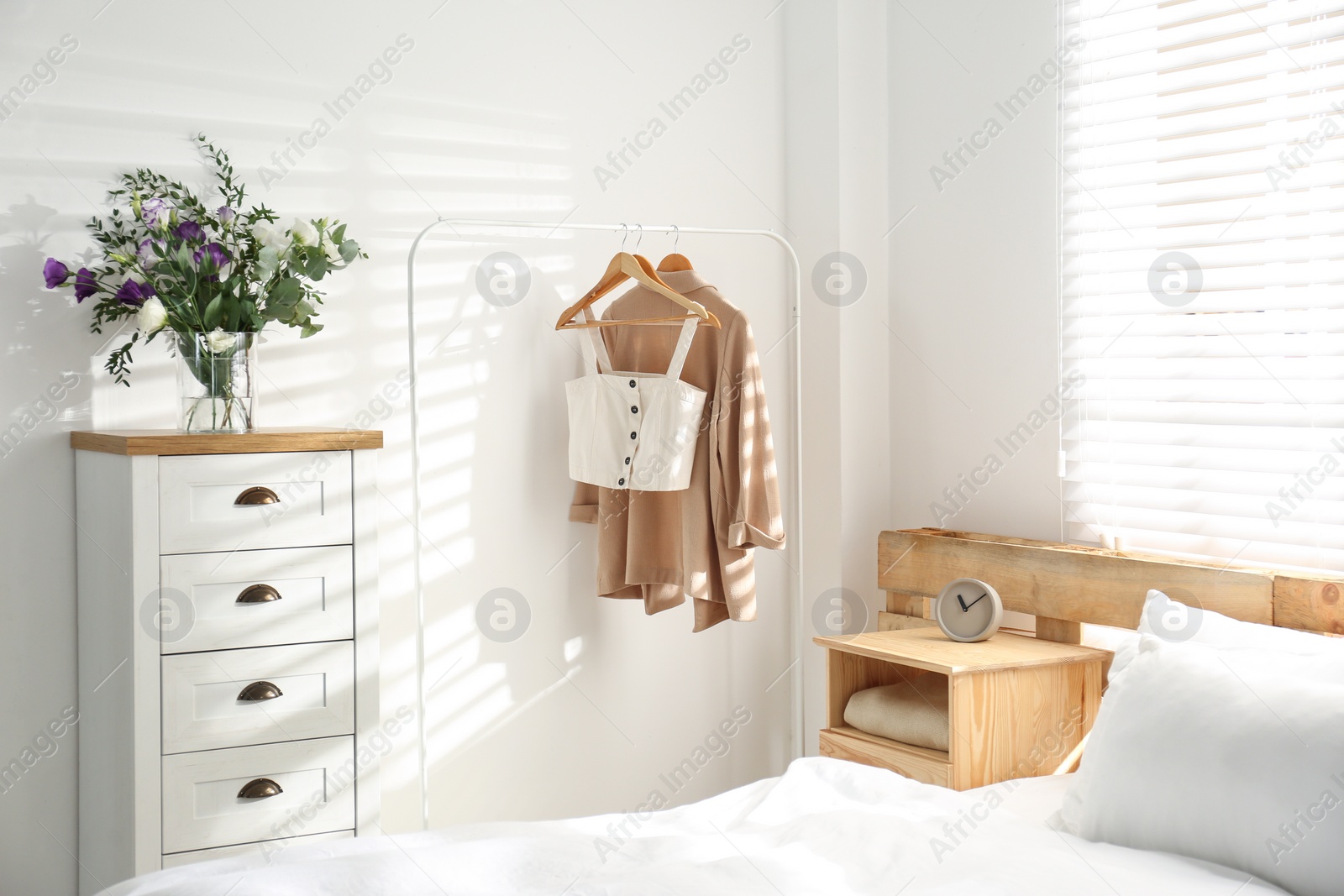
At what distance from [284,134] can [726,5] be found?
124 cm

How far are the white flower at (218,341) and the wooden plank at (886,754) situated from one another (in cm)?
147

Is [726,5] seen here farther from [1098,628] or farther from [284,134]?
[1098,628]

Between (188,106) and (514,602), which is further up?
(188,106)

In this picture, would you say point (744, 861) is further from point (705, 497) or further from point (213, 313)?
point (213, 313)

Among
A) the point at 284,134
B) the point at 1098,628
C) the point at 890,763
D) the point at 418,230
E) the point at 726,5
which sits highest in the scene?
the point at 726,5

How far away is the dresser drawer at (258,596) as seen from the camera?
1.75m

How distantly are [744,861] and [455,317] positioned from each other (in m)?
1.50

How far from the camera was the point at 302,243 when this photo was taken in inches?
78.4

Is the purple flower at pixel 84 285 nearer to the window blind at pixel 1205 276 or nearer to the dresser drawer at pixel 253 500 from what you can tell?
the dresser drawer at pixel 253 500

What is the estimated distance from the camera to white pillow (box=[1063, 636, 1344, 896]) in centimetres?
130

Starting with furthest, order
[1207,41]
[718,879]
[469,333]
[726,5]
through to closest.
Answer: [726,5], [469,333], [1207,41], [718,879]

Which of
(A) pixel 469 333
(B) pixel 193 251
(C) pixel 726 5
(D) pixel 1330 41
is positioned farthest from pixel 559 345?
(D) pixel 1330 41

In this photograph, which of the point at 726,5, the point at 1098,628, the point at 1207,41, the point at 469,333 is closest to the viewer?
the point at 1207,41

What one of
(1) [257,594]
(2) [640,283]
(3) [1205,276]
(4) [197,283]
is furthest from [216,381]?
(3) [1205,276]
